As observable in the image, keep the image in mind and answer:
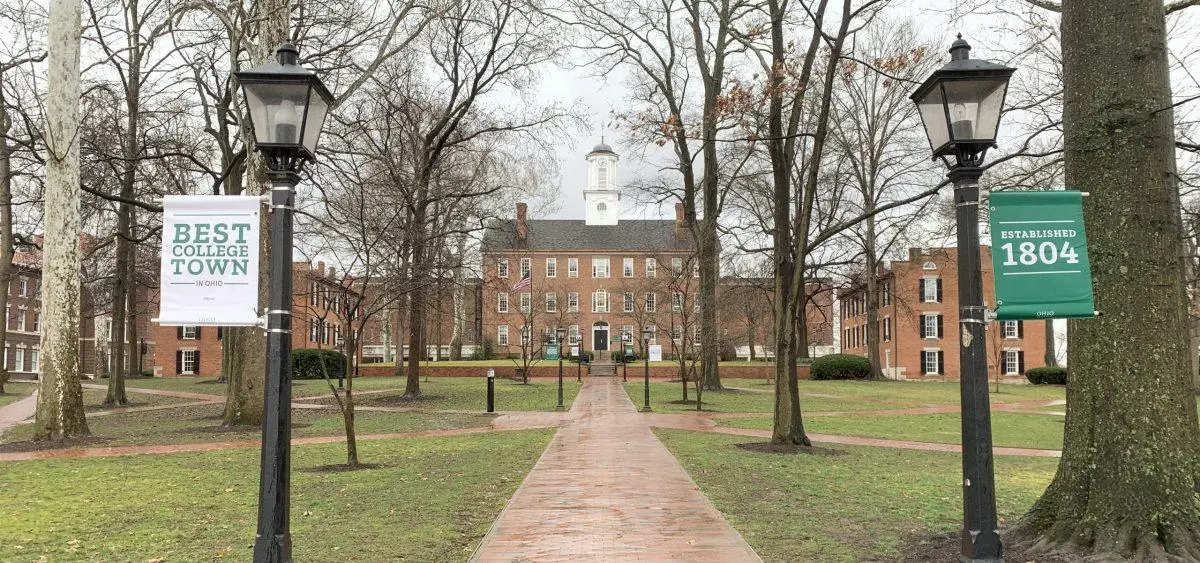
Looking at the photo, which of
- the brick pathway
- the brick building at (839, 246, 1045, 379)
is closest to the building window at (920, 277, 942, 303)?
the brick building at (839, 246, 1045, 379)

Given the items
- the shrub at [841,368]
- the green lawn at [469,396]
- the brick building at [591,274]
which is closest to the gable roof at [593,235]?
the brick building at [591,274]

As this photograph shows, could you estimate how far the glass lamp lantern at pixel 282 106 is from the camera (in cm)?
502

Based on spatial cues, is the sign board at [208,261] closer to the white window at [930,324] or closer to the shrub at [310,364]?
the shrub at [310,364]

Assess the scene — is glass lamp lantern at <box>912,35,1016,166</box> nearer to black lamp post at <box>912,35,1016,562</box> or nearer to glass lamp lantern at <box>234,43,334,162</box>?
black lamp post at <box>912,35,1016,562</box>

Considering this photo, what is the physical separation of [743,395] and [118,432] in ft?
65.7

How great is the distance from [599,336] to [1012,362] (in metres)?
32.3

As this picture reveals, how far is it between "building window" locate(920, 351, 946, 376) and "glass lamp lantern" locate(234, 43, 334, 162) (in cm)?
4844

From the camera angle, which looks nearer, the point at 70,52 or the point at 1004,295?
the point at 1004,295

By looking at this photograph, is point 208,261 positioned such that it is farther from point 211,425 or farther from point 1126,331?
point 211,425

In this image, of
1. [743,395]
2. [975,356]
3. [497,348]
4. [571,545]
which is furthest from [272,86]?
[497,348]

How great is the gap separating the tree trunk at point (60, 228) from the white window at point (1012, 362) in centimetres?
4774

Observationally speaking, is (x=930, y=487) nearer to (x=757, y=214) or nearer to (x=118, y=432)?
(x=118, y=432)

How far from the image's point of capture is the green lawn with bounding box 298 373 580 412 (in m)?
Answer: 25.0

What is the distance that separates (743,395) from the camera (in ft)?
100
